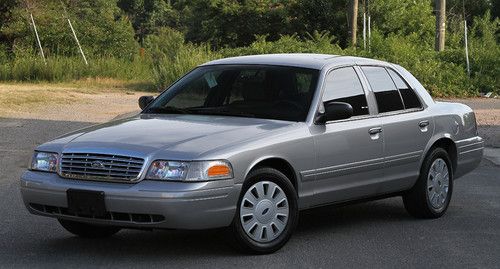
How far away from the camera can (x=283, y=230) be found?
7.79 m

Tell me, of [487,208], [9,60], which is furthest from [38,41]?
[487,208]

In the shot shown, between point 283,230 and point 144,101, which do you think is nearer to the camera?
point 283,230

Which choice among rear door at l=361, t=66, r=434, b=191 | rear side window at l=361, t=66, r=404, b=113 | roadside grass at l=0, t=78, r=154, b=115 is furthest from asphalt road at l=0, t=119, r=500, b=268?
roadside grass at l=0, t=78, r=154, b=115

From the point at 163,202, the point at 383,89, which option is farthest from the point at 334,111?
the point at 163,202

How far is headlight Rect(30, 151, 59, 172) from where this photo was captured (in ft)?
25.1

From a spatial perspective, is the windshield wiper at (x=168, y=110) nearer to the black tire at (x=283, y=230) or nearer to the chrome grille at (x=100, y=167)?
the black tire at (x=283, y=230)

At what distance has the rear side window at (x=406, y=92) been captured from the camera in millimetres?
9539

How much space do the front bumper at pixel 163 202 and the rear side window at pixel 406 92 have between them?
2.72m

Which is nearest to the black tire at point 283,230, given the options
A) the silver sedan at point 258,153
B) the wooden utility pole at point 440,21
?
the silver sedan at point 258,153

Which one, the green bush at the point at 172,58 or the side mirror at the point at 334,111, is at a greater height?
the side mirror at the point at 334,111

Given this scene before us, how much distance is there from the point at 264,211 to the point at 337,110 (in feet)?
3.70

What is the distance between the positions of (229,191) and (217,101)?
4.94ft

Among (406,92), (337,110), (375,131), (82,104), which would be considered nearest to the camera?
(337,110)

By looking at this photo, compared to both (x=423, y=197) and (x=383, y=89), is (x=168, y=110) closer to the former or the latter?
(x=383, y=89)
